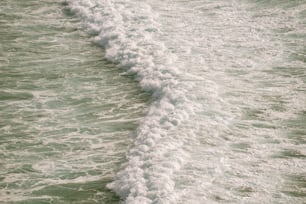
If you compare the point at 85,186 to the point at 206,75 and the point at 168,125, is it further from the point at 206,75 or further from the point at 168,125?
the point at 206,75

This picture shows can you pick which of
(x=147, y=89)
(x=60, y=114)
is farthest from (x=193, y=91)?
(x=60, y=114)

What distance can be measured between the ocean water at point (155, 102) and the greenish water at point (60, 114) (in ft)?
0.08

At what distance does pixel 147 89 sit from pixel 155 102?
2.36ft

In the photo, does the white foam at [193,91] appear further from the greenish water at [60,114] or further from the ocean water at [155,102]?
the greenish water at [60,114]

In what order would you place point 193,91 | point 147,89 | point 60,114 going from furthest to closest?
1. point 147,89
2. point 193,91
3. point 60,114

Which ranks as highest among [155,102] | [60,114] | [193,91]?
[193,91]

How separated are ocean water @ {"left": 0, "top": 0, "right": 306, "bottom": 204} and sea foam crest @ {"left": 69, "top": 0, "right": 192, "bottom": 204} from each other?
0.03 metres

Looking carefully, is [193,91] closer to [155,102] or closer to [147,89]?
[155,102]

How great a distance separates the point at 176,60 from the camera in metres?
13.8

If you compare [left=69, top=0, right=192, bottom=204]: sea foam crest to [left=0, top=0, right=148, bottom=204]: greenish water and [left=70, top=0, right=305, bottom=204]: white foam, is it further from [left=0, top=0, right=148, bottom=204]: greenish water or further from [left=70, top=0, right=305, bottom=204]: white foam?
[left=0, top=0, right=148, bottom=204]: greenish water

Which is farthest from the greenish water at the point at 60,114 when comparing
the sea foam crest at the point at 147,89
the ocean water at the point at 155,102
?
the sea foam crest at the point at 147,89

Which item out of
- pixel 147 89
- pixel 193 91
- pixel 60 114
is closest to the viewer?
pixel 60 114

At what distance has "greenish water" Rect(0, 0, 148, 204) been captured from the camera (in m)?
9.68

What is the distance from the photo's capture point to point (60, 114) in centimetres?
1179
